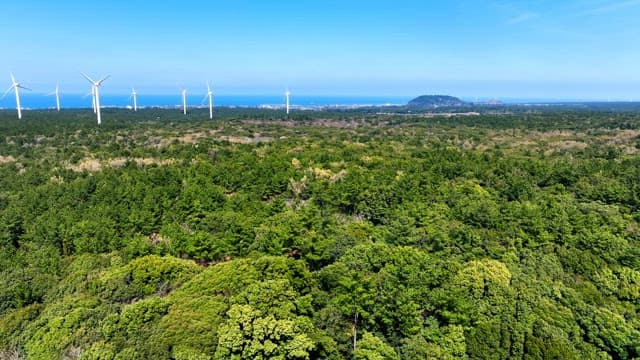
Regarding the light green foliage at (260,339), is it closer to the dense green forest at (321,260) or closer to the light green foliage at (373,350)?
the dense green forest at (321,260)

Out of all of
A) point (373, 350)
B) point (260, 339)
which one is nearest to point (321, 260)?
point (373, 350)

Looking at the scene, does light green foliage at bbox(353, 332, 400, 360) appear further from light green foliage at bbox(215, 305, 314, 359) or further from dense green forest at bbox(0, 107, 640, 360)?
light green foliage at bbox(215, 305, 314, 359)

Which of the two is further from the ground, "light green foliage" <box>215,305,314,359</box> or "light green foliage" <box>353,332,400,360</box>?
"light green foliage" <box>215,305,314,359</box>

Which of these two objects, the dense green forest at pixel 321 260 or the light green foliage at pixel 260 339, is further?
the dense green forest at pixel 321 260

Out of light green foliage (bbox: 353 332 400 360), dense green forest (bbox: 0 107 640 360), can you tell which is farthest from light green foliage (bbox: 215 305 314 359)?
light green foliage (bbox: 353 332 400 360)

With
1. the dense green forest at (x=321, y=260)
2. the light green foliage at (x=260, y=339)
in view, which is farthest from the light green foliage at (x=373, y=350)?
the light green foliage at (x=260, y=339)

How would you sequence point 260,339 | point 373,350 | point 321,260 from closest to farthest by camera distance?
1. point 260,339
2. point 373,350
3. point 321,260

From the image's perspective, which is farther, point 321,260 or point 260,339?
point 321,260

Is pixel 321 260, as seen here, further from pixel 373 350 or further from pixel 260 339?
pixel 260 339
